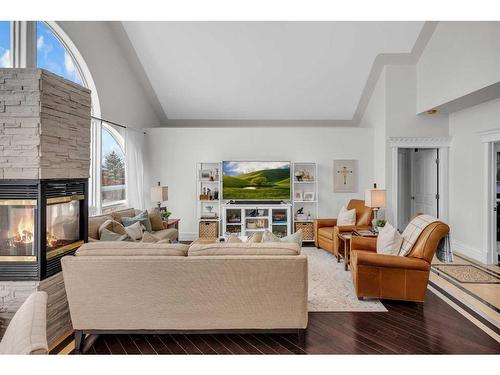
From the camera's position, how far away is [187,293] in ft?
7.50

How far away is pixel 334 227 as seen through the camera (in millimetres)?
5039

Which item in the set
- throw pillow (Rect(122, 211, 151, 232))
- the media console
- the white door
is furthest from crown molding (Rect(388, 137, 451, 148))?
throw pillow (Rect(122, 211, 151, 232))

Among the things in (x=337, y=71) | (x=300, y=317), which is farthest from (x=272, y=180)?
(x=300, y=317)

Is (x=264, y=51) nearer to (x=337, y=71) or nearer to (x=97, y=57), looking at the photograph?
(x=337, y=71)

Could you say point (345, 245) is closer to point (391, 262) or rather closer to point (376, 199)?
point (376, 199)

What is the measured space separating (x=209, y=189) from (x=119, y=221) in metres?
2.28

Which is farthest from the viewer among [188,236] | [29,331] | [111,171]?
[188,236]

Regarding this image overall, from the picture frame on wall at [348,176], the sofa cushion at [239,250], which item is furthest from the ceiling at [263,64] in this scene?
the sofa cushion at [239,250]

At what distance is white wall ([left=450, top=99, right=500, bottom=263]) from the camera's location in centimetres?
472

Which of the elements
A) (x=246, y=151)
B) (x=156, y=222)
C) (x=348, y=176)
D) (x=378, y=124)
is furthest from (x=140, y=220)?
(x=378, y=124)

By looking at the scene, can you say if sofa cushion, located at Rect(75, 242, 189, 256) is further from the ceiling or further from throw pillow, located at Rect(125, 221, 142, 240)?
the ceiling

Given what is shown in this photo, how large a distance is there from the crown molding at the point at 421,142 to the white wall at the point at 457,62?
21.0 inches

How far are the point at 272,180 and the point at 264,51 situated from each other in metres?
2.51
